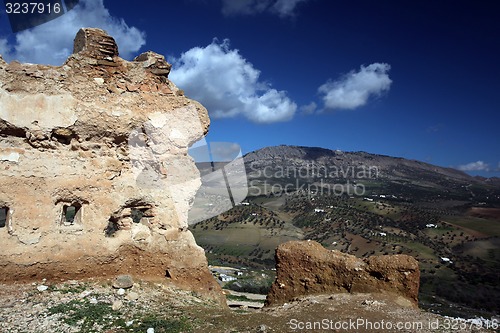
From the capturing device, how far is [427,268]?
46219 millimetres

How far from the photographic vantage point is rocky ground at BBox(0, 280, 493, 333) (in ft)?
21.5

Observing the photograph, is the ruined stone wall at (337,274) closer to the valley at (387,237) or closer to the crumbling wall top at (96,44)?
the crumbling wall top at (96,44)

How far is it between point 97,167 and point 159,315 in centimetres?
387

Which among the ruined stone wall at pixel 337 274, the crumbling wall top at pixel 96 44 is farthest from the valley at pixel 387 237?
the crumbling wall top at pixel 96 44

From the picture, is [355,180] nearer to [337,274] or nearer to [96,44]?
[337,274]

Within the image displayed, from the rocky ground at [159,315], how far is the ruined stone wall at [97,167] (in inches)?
26.1

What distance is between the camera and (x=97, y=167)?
894cm

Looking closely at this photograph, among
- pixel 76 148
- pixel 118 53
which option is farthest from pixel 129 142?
pixel 118 53

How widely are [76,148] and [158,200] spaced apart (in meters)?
2.34

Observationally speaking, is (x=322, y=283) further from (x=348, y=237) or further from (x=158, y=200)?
(x=348, y=237)

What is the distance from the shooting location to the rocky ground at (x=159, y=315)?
258 inches
